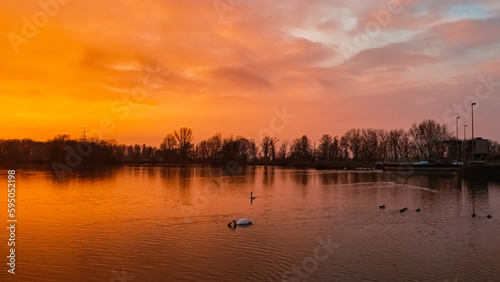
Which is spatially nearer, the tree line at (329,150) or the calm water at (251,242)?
the calm water at (251,242)

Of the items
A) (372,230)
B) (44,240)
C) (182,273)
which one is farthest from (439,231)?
(44,240)

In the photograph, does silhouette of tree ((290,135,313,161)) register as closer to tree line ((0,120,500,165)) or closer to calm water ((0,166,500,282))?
tree line ((0,120,500,165))

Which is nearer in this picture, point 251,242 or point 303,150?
point 251,242

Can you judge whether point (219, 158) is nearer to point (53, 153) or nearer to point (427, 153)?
point (53, 153)

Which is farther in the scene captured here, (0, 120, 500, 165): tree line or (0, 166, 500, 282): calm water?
(0, 120, 500, 165): tree line

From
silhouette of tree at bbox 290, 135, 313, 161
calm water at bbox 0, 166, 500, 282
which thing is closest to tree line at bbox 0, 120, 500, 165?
silhouette of tree at bbox 290, 135, 313, 161

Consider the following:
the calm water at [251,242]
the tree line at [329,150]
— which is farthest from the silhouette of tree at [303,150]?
the calm water at [251,242]

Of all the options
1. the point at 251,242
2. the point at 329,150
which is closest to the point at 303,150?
the point at 329,150

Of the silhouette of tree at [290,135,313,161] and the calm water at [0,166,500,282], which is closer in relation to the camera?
the calm water at [0,166,500,282]

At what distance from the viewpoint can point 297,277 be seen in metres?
15.6

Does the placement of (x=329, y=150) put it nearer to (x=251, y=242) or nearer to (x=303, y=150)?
(x=303, y=150)

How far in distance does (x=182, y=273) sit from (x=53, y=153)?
503 ft

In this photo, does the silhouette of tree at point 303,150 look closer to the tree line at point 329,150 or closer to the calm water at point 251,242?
the tree line at point 329,150

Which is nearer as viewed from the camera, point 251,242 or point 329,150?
point 251,242
